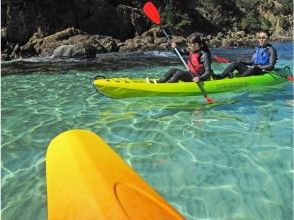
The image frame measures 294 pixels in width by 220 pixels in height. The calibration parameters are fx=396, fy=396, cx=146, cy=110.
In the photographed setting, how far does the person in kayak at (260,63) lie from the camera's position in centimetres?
900

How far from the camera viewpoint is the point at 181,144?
18.0 ft

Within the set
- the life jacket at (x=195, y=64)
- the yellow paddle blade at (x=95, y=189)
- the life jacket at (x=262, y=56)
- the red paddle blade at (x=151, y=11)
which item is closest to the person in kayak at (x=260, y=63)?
the life jacket at (x=262, y=56)

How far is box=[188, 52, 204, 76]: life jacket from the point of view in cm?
802

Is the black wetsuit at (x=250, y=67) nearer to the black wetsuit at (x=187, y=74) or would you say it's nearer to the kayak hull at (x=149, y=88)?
the kayak hull at (x=149, y=88)

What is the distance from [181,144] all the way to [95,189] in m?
2.84

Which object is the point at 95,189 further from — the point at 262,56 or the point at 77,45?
the point at 77,45

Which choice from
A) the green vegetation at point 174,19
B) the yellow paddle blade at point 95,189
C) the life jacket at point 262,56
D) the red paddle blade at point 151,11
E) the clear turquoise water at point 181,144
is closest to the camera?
the yellow paddle blade at point 95,189

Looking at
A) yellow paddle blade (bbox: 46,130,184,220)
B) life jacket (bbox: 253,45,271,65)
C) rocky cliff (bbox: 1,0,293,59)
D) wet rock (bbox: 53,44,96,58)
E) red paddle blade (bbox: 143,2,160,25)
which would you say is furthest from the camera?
rocky cliff (bbox: 1,0,293,59)

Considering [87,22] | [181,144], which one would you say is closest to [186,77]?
[181,144]

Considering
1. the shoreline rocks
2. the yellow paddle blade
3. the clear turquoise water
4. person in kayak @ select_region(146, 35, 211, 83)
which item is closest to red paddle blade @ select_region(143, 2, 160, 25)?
person in kayak @ select_region(146, 35, 211, 83)

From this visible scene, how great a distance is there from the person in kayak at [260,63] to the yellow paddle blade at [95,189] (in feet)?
19.8

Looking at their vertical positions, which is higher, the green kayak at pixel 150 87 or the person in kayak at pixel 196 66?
the person in kayak at pixel 196 66

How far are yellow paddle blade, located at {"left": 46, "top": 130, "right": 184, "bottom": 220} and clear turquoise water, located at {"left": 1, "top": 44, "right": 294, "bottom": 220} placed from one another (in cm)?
82

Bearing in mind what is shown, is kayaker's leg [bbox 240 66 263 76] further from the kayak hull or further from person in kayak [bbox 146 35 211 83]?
person in kayak [bbox 146 35 211 83]
